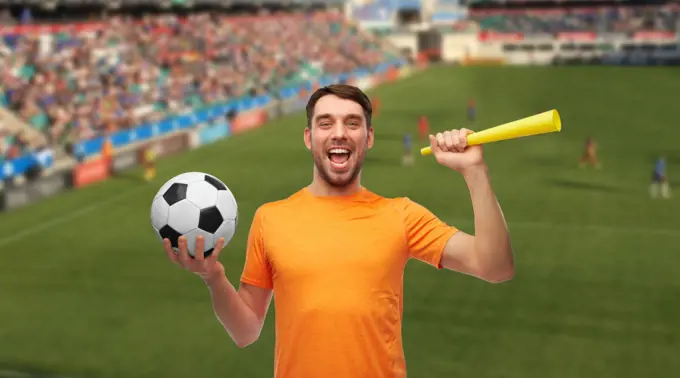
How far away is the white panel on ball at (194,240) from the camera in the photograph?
3.58 metres

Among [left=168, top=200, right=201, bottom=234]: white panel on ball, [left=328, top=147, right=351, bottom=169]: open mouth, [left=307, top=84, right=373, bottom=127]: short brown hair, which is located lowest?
[left=168, top=200, right=201, bottom=234]: white panel on ball

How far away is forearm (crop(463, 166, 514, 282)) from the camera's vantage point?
3.61 meters

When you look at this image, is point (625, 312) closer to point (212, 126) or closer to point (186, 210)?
point (186, 210)

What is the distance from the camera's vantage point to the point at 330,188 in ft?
12.6

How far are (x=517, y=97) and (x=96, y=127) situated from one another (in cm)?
2804

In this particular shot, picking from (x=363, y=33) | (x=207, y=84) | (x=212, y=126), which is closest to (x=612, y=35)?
(x=363, y=33)

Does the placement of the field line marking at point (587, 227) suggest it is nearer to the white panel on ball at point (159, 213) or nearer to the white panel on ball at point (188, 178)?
the white panel on ball at point (188, 178)

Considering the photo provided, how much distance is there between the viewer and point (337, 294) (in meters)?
3.62

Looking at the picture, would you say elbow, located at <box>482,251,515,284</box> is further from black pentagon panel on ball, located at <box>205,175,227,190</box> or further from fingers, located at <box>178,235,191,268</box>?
black pentagon panel on ball, located at <box>205,175,227,190</box>

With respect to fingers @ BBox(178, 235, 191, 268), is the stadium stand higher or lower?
lower

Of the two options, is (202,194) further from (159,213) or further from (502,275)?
(502,275)

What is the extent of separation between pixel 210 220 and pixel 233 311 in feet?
1.88

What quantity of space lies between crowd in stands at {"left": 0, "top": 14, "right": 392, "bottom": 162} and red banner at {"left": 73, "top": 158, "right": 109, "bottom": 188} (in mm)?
2106

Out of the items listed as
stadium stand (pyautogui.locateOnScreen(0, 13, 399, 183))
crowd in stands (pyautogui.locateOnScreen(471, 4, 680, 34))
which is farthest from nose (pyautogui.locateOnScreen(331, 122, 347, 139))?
crowd in stands (pyautogui.locateOnScreen(471, 4, 680, 34))
